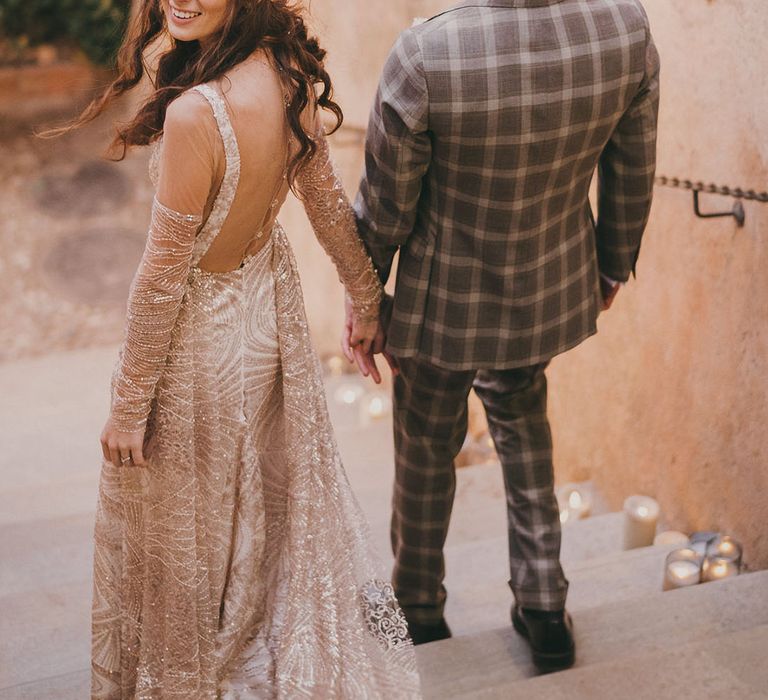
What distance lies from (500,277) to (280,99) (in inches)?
20.7

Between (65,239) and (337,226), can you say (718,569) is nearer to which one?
(337,226)

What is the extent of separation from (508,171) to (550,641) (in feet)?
2.97

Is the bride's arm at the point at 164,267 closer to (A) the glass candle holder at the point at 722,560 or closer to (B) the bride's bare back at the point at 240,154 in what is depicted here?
(B) the bride's bare back at the point at 240,154

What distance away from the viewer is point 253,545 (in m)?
1.76

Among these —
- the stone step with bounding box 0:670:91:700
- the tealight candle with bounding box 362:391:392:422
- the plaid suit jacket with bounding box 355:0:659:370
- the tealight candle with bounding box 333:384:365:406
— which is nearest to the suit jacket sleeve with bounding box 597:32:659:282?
the plaid suit jacket with bounding box 355:0:659:370

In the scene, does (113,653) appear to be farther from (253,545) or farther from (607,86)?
(607,86)

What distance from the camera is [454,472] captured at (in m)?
1.99

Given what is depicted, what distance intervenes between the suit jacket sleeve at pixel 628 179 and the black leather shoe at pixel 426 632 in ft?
2.63

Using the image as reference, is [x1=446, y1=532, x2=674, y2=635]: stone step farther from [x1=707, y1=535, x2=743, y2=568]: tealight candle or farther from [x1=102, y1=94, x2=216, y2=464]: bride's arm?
[x1=102, y1=94, x2=216, y2=464]: bride's arm

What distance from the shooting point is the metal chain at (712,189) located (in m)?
2.07

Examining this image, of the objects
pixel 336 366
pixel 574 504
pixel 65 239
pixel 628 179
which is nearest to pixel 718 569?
pixel 574 504

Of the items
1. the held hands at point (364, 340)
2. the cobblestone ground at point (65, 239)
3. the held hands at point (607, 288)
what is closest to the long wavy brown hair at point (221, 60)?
the held hands at point (364, 340)

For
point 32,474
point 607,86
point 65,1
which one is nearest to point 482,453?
point 32,474

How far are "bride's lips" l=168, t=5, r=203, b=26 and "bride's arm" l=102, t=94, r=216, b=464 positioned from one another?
0.13 metres
